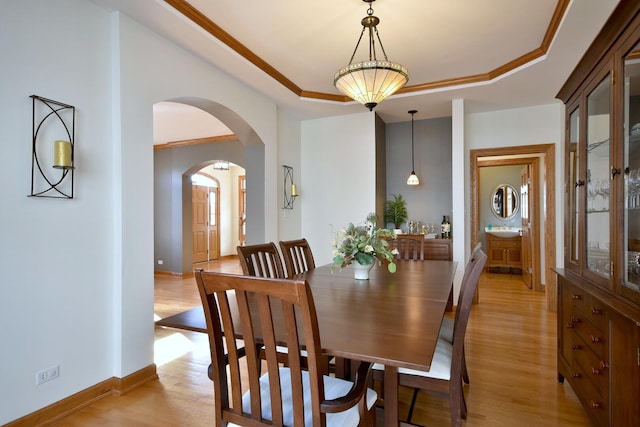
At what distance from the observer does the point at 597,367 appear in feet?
5.69

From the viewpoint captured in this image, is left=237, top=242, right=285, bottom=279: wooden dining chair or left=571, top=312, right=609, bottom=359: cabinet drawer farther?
left=237, top=242, right=285, bottom=279: wooden dining chair

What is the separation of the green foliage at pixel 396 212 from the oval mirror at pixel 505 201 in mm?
3382

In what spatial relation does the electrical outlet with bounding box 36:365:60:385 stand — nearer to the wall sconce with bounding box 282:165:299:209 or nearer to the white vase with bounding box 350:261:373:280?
the white vase with bounding box 350:261:373:280

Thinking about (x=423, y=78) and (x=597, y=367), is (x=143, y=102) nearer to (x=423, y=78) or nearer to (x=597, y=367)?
(x=423, y=78)

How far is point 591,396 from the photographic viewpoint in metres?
1.82

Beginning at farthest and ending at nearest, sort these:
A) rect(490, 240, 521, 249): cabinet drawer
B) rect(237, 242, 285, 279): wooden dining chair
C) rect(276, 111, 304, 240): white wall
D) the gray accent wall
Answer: rect(490, 240, 521, 249): cabinet drawer < the gray accent wall < rect(276, 111, 304, 240): white wall < rect(237, 242, 285, 279): wooden dining chair

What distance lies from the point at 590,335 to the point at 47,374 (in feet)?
10.1

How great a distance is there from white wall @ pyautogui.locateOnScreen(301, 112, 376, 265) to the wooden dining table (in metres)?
2.45

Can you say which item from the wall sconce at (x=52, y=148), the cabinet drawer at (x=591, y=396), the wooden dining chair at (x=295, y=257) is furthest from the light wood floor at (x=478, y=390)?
the wall sconce at (x=52, y=148)

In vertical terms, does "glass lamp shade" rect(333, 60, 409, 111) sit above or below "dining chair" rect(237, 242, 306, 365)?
above

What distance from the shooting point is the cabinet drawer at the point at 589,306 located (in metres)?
1.71

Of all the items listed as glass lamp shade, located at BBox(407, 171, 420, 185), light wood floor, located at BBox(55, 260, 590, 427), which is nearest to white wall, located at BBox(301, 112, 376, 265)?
glass lamp shade, located at BBox(407, 171, 420, 185)

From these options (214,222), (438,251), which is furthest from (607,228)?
(214,222)

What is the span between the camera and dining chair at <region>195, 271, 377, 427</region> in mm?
1030
